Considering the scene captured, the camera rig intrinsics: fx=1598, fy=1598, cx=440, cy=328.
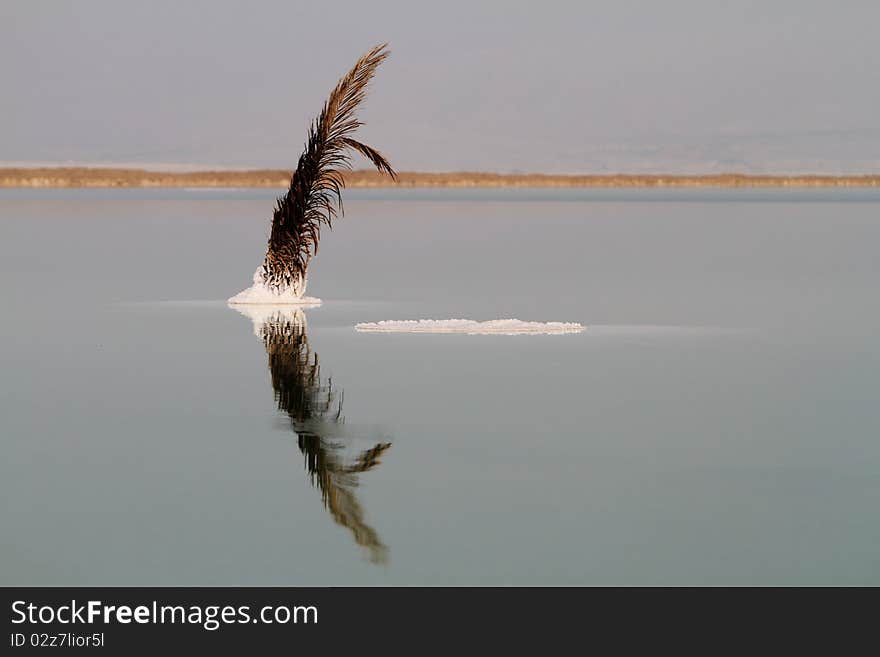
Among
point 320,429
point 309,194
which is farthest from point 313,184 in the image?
point 320,429

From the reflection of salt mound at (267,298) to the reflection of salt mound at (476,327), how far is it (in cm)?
418

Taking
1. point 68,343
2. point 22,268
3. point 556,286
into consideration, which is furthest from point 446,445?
point 22,268

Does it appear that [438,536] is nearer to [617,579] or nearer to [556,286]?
[617,579]

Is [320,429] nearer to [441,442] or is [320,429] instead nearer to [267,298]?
[441,442]

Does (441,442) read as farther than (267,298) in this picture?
No

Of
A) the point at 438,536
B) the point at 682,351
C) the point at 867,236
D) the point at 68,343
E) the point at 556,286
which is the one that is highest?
the point at 867,236

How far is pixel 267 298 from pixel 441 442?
41.4 feet

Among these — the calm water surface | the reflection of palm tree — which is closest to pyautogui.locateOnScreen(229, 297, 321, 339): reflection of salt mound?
the calm water surface

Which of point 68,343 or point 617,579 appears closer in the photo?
point 617,579

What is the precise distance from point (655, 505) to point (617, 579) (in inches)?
61.0

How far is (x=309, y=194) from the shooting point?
2358cm

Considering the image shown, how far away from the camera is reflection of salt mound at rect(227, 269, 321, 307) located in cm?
2348

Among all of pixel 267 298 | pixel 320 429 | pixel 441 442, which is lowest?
pixel 441 442
